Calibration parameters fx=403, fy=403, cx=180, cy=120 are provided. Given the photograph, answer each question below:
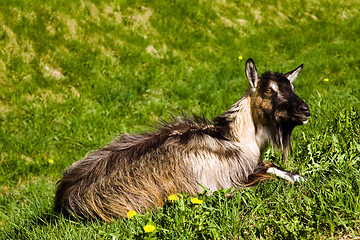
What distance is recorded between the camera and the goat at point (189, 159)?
3.93 meters

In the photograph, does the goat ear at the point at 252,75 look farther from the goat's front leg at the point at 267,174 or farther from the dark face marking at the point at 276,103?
the goat's front leg at the point at 267,174

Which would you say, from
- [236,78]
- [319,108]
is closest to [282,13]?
[236,78]

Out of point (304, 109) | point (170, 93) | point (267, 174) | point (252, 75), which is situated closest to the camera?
point (304, 109)

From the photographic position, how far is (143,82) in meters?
8.47

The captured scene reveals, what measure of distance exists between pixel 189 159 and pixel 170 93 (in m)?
4.47

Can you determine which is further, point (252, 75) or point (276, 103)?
point (252, 75)

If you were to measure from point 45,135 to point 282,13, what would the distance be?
8.36m

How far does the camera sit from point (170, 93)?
8.46 metres

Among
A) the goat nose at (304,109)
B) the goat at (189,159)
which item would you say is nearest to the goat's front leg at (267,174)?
the goat at (189,159)

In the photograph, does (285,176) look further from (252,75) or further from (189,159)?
(252,75)

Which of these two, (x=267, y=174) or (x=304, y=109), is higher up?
(x=304, y=109)

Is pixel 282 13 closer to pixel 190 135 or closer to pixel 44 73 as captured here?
pixel 44 73

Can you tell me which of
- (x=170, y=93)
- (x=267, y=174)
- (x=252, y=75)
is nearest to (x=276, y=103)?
(x=252, y=75)

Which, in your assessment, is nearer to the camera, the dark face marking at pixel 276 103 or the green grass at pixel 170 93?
the green grass at pixel 170 93
